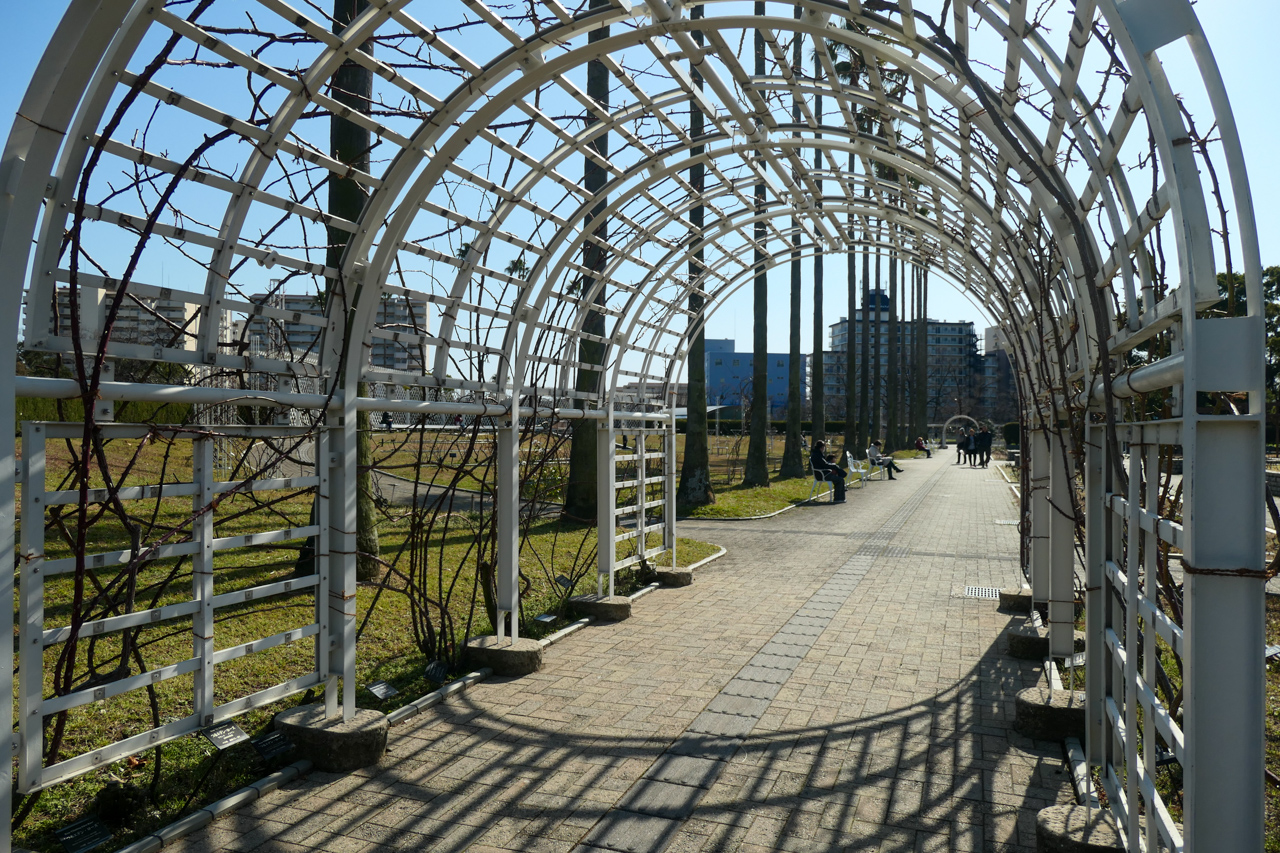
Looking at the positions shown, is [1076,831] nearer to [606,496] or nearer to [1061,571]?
[1061,571]

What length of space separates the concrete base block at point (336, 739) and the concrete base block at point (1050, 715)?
11.0 ft

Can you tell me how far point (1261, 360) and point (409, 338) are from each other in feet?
13.4

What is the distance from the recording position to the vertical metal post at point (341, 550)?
4.35 m

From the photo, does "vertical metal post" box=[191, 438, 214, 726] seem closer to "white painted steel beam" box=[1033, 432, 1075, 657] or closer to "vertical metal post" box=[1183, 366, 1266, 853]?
"vertical metal post" box=[1183, 366, 1266, 853]

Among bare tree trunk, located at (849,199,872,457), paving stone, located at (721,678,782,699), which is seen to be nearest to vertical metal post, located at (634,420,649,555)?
paving stone, located at (721,678,782,699)

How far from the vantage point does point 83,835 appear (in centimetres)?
326

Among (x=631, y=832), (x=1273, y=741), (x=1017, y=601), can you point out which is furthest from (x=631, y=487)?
(x=1273, y=741)

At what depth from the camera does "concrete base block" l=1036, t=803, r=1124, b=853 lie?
3.06m

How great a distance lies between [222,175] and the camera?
3658 mm

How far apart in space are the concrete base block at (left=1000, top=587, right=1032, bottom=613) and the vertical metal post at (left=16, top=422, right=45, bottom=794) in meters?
7.27

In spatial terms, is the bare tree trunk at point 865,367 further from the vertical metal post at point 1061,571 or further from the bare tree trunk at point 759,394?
the vertical metal post at point 1061,571

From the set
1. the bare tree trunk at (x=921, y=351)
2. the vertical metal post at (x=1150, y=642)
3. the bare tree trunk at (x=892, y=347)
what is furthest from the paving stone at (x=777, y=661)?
the bare tree trunk at (x=921, y=351)

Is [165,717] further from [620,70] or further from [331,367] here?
[620,70]

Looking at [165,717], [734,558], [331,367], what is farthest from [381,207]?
[734,558]
